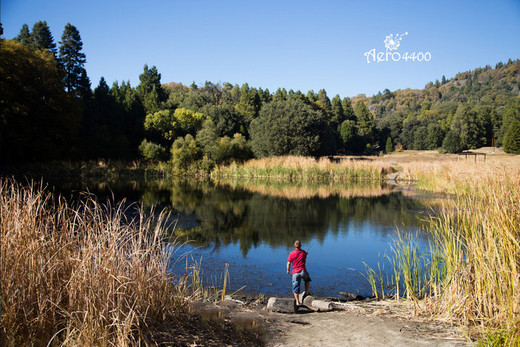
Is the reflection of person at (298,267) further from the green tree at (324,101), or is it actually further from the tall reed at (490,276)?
the green tree at (324,101)

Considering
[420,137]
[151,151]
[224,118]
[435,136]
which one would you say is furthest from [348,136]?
[151,151]

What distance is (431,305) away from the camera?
16.3 ft

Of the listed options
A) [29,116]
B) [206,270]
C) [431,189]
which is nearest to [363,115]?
[431,189]

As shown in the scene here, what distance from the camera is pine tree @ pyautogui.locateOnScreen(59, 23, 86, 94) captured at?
3884 cm

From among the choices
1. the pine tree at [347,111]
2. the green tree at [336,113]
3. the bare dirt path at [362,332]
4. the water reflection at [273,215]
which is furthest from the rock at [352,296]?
the pine tree at [347,111]

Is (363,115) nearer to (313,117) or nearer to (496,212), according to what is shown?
(313,117)

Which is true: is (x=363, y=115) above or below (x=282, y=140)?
above

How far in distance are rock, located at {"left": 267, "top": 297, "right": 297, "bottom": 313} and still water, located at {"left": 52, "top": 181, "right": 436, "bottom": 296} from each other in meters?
1.11

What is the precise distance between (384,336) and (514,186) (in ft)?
8.58

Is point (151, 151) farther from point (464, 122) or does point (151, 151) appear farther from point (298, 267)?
point (464, 122)

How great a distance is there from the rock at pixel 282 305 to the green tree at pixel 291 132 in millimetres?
35400

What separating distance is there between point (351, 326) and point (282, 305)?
4.17 feet

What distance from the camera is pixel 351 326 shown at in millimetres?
4637

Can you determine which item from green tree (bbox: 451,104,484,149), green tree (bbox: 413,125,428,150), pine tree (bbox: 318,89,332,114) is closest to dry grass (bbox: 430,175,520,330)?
green tree (bbox: 451,104,484,149)
